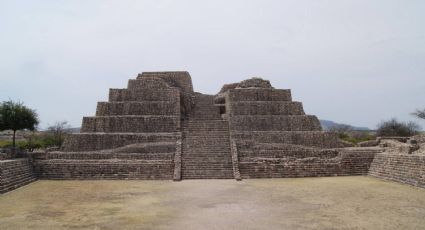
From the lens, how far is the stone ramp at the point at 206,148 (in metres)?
18.0

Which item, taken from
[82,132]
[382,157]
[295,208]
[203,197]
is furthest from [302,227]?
[82,132]

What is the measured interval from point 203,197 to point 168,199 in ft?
3.70

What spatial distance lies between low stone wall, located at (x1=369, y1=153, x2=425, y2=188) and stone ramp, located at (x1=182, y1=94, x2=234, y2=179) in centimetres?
658

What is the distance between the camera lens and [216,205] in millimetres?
11648

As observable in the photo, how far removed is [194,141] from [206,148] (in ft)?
3.53

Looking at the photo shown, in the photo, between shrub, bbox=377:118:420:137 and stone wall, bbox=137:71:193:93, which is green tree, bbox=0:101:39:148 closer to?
stone wall, bbox=137:71:193:93

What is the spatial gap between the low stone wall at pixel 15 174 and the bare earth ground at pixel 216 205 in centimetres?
55

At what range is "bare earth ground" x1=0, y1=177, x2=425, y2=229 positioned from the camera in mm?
9406

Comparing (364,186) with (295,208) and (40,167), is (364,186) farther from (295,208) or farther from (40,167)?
(40,167)

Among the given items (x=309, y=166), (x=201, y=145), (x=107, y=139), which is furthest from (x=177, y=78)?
(x=309, y=166)

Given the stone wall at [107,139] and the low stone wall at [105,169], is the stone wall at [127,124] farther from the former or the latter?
the low stone wall at [105,169]

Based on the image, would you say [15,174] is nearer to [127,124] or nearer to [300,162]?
[127,124]

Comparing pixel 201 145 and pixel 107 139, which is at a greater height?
pixel 107 139

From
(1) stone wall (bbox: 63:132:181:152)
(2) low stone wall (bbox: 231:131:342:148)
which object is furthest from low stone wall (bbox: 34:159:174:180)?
(2) low stone wall (bbox: 231:131:342:148)
